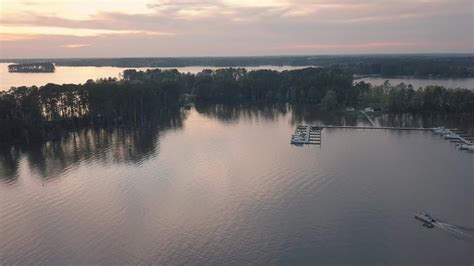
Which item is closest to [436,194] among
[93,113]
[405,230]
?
[405,230]

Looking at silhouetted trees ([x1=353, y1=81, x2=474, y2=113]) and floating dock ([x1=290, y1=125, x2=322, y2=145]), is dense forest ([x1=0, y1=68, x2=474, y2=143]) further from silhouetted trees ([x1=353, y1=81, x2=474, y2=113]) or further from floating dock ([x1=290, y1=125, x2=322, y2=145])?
floating dock ([x1=290, y1=125, x2=322, y2=145])

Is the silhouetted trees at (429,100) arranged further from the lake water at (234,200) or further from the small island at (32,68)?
the small island at (32,68)

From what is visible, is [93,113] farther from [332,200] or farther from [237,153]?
[332,200]

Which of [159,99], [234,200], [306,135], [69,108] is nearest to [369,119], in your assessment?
[306,135]

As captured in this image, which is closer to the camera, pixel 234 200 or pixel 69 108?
pixel 234 200

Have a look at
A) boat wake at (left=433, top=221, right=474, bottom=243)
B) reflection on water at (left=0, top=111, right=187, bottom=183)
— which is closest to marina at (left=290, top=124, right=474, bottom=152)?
reflection on water at (left=0, top=111, right=187, bottom=183)

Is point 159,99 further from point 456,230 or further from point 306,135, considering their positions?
point 456,230

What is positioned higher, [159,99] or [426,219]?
[159,99]
